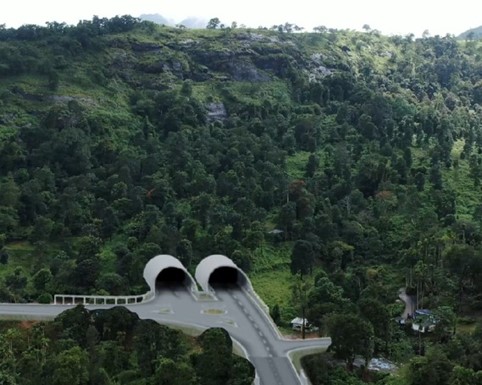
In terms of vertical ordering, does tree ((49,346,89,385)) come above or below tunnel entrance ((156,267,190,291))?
above

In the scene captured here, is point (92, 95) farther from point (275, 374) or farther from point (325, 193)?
point (275, 374)

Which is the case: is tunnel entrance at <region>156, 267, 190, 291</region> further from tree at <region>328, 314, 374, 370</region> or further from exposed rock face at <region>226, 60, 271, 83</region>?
exposed rock face at <region>226, 60, 271, 83</region>

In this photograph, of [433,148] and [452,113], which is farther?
[452,113]

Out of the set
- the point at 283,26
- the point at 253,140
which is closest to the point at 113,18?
the point at 283,26

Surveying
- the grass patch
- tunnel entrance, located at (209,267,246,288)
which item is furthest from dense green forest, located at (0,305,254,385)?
the grass patch

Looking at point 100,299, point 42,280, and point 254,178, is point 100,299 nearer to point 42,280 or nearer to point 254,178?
point 42,280

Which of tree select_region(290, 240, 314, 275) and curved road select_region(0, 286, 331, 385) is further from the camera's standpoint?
tree select_region(290, 240, 314, 275)

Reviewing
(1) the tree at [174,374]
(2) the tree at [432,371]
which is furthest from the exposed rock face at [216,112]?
(1) the tree at [174,374]
